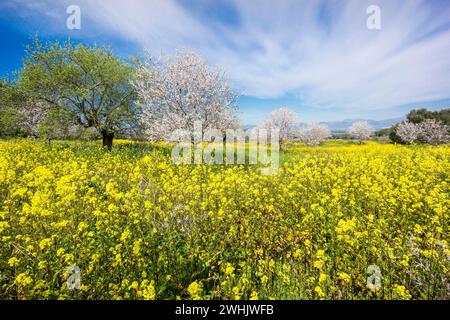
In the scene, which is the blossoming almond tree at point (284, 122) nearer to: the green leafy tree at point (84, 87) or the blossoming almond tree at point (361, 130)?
the green leafy tree at point (84, 87)

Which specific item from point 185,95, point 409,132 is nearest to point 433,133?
point 409,132

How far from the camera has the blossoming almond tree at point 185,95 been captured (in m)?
13.6

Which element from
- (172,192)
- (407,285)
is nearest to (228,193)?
(172,192)

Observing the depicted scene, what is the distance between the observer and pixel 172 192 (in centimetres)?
596

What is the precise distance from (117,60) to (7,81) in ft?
22.3

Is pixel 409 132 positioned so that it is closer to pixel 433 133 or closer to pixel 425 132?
pixel 425 132

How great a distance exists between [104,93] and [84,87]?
3.88ft

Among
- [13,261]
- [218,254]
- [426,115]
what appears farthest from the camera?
[426,115]

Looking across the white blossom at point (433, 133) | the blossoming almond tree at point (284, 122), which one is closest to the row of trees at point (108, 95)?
the blossoming almond tree at point (284, 122)

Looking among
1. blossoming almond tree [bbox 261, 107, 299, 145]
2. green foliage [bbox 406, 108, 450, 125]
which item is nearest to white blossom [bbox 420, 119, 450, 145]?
green foliage [bbox 406, 108, 450, 125]

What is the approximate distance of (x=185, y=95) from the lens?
13.6 metres

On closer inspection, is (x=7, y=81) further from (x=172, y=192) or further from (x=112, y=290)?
(x=112, y=290)
